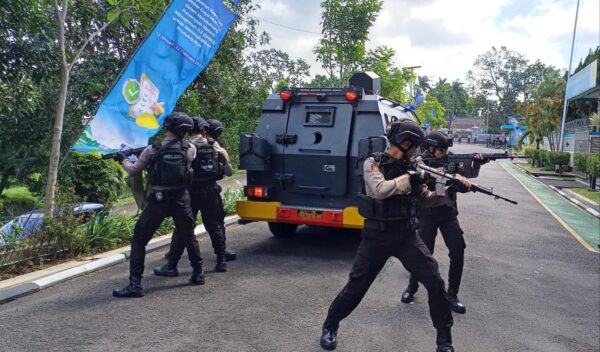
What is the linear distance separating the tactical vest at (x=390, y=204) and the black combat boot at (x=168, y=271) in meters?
2.78

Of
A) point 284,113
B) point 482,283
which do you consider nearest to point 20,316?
point 284,113

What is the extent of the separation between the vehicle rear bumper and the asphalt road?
1.65ft

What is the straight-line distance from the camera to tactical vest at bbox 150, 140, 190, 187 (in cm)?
496

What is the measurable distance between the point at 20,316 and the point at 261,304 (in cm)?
211

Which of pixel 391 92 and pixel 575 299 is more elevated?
pixel 391 92

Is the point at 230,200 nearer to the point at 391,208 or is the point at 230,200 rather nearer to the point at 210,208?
the point at 210,208

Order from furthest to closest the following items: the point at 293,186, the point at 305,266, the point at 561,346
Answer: the point at 293,186 → the point at 305,266 → the point at 561,346

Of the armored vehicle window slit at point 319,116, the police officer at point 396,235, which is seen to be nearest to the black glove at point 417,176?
the police officer at point 396,235

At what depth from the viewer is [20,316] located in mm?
4309

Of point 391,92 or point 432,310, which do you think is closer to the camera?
point 432,310

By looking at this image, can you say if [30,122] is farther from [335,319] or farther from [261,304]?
[335,319]

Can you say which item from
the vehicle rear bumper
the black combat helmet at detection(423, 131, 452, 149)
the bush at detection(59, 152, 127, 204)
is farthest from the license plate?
the bush at detection(59, 152, 127, 204)

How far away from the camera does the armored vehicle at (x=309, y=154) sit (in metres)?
6.94

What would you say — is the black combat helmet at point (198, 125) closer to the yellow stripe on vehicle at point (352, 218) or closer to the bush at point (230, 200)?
the yellow stripe on vehicle at point (352, 218)
